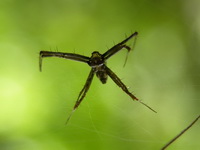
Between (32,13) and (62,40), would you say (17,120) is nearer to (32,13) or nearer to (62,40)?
(62,40)

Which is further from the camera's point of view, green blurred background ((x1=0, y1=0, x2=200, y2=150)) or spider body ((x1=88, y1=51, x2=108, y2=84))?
green blurred background ((x1=0, y1=0, x2=200, y2=150))

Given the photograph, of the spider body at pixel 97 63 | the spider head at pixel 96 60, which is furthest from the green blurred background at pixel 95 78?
the spider head at pixel 96 60

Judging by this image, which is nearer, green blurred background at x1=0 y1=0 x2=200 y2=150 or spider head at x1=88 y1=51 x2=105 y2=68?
spider head at x1=88 y1=51 x2=105 y2=68

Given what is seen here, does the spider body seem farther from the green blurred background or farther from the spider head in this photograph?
the green blurred background

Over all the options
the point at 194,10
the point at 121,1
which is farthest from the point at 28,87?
the point at 194,10

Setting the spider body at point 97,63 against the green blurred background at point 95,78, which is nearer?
the spider body at point 97,63

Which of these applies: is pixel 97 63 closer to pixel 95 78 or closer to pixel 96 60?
pixel 96 60

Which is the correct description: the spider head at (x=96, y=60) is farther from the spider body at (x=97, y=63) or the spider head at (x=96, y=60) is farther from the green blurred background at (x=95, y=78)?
the green blurred background at (x=95, y=78)

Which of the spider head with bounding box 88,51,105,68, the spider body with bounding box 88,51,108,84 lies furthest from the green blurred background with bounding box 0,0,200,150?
the spider head with bounding box 88,51,105,68
